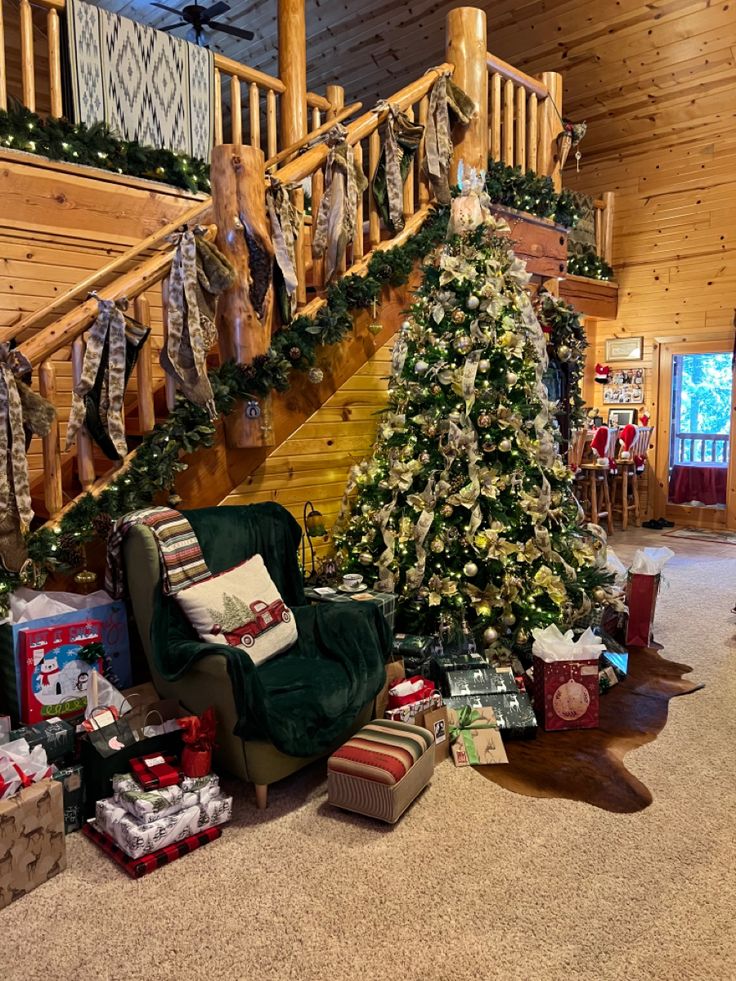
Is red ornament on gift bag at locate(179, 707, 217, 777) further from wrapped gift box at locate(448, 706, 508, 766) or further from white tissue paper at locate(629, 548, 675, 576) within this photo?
white tissue paper at locate(629, 548, 675, 576)

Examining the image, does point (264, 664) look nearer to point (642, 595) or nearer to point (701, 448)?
point (642, 595)

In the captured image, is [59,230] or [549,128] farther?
[549,128]

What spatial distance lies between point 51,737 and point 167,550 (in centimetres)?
73

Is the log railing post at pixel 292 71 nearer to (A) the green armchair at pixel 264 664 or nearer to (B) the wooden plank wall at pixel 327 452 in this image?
(B) the wooden plank wall at pixel 327 452

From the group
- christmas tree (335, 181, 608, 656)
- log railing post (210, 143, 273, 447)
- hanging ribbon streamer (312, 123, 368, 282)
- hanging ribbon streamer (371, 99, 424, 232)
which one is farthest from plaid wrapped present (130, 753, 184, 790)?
hanging ribbon streamer (371, 99, 424, 232)

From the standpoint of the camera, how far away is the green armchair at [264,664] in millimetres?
2451

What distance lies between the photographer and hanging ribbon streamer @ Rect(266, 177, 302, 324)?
3.43 meters

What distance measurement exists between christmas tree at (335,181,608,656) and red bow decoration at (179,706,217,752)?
49.6 inches

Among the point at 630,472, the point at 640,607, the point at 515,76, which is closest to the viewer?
the point at 640,607

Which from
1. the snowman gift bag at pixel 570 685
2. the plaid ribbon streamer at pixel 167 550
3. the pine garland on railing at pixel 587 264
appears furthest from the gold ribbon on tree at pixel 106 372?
the pine garland on railing at pixel 587 264

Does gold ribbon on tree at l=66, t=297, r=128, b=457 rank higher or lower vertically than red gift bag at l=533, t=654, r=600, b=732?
higher

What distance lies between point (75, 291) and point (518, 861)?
2.81 meters

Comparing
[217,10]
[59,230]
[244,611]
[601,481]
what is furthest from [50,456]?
[601,481]

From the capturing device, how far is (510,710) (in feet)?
10.2
